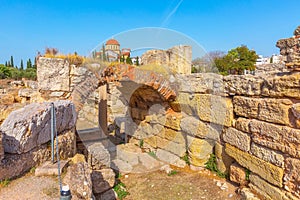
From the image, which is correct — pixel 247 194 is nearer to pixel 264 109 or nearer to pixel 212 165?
pixel 212 165

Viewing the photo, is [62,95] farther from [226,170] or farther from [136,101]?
[226,170]

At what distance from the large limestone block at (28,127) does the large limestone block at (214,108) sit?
109 inches

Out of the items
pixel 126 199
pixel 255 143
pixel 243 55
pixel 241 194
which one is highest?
pixel 243 55

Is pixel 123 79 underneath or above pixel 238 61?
underneath

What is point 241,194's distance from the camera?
3.54 m

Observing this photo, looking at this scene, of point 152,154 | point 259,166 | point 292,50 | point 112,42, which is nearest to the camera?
point 292,50

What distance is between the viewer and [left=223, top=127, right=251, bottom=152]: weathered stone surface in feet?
11.6

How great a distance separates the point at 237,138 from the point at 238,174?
2.12 feet

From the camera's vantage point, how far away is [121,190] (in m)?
4.25

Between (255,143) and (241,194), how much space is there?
909 millimetres

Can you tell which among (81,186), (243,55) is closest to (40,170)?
(81,186)

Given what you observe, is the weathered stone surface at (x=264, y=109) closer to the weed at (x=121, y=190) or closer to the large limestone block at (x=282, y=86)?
the large limestone block at (x=282, y=86)

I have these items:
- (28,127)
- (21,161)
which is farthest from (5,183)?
(28,127)

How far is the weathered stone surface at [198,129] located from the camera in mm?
4471
